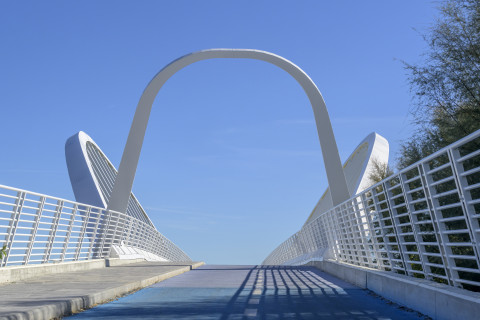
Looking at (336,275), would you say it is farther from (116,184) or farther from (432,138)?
(116,184)

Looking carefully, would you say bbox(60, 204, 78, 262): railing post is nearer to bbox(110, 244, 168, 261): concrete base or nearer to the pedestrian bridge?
the pedestrian bridge

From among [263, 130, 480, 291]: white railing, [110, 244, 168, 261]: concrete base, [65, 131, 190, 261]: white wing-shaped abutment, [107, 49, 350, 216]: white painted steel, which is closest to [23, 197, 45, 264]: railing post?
[263, 130, 480, 291]: white railing

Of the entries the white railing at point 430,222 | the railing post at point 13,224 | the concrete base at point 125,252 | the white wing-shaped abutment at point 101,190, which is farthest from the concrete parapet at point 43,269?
the white railing at point 430,222

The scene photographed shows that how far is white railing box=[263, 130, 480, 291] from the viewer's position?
655 centimetres

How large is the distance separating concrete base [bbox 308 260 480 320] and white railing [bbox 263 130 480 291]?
196 millimetres

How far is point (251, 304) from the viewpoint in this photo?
29.3 feet

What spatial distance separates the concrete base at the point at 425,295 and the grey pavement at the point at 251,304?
0.55 feet

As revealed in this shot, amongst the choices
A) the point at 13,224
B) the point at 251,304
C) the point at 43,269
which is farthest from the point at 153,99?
the point at 251,304

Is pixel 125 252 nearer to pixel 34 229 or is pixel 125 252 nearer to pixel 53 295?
pixel 34 229

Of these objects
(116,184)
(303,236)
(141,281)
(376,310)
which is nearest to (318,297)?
(376,310)

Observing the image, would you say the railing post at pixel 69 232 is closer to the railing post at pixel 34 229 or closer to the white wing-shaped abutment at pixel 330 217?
the railing post at pixel 34 229

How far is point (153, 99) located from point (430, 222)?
19.0 m

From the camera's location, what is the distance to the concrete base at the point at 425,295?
631 cm

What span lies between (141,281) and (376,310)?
526cm
